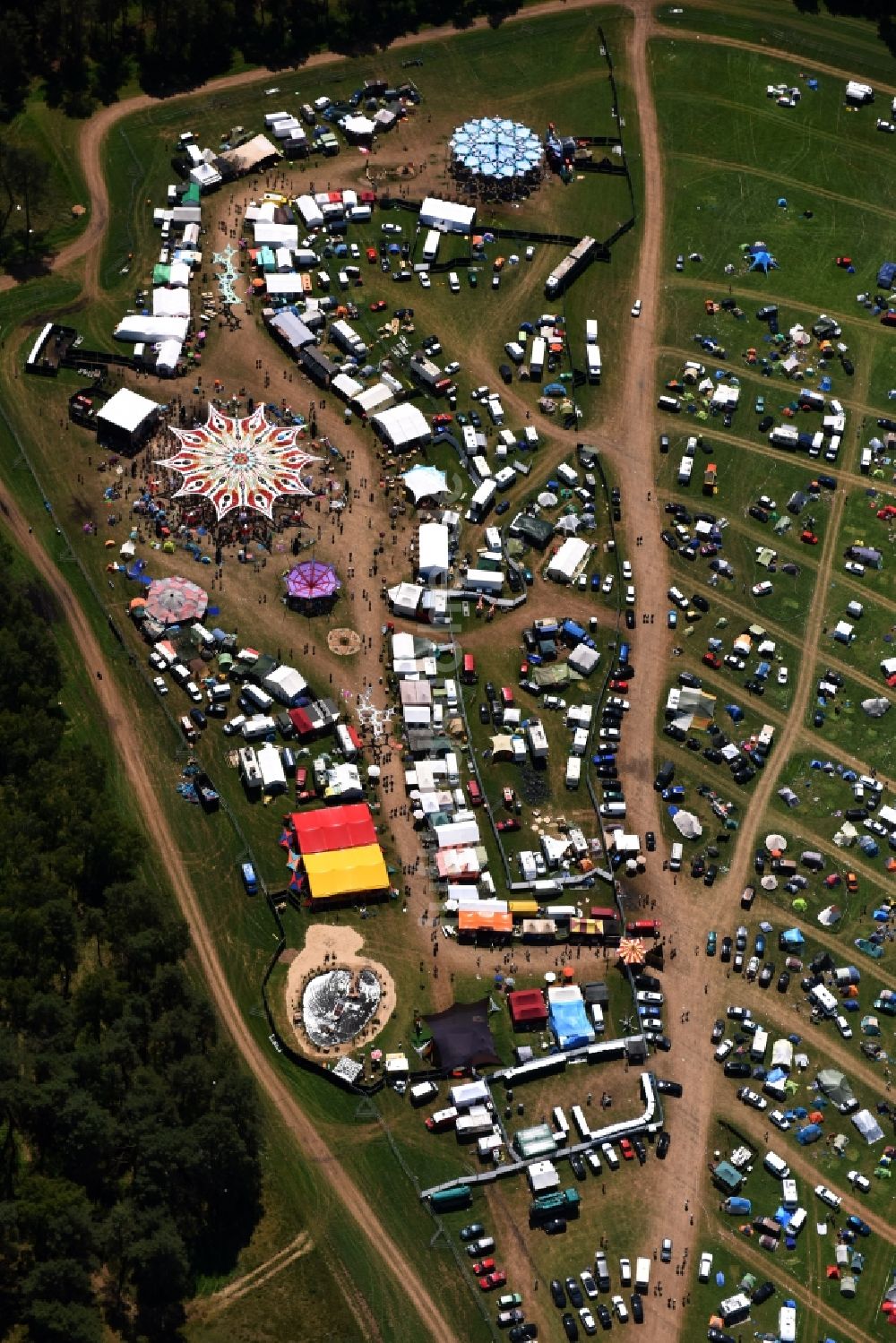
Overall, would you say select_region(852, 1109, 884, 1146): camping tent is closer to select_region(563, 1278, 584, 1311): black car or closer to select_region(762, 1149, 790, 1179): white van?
select_region(762, 1149, 790, 1179): white van

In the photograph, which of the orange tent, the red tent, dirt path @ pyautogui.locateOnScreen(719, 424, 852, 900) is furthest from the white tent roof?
the red tent

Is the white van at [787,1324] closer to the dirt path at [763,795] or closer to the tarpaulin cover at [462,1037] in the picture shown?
the tarpaulin cover at [462,1037]

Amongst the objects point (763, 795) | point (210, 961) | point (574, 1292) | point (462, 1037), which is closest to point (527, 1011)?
point (462, 1037)

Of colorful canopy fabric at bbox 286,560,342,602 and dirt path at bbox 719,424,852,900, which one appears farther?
colorful canopy fabric at bbox 286,560,342,602

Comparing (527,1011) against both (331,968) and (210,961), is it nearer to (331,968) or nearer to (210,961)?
(331,968)

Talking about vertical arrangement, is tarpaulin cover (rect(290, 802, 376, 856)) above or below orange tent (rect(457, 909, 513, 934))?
above

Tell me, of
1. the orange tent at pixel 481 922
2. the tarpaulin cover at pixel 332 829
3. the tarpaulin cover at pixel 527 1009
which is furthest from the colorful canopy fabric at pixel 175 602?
the tarpaulin cover at pixel 527 1009
